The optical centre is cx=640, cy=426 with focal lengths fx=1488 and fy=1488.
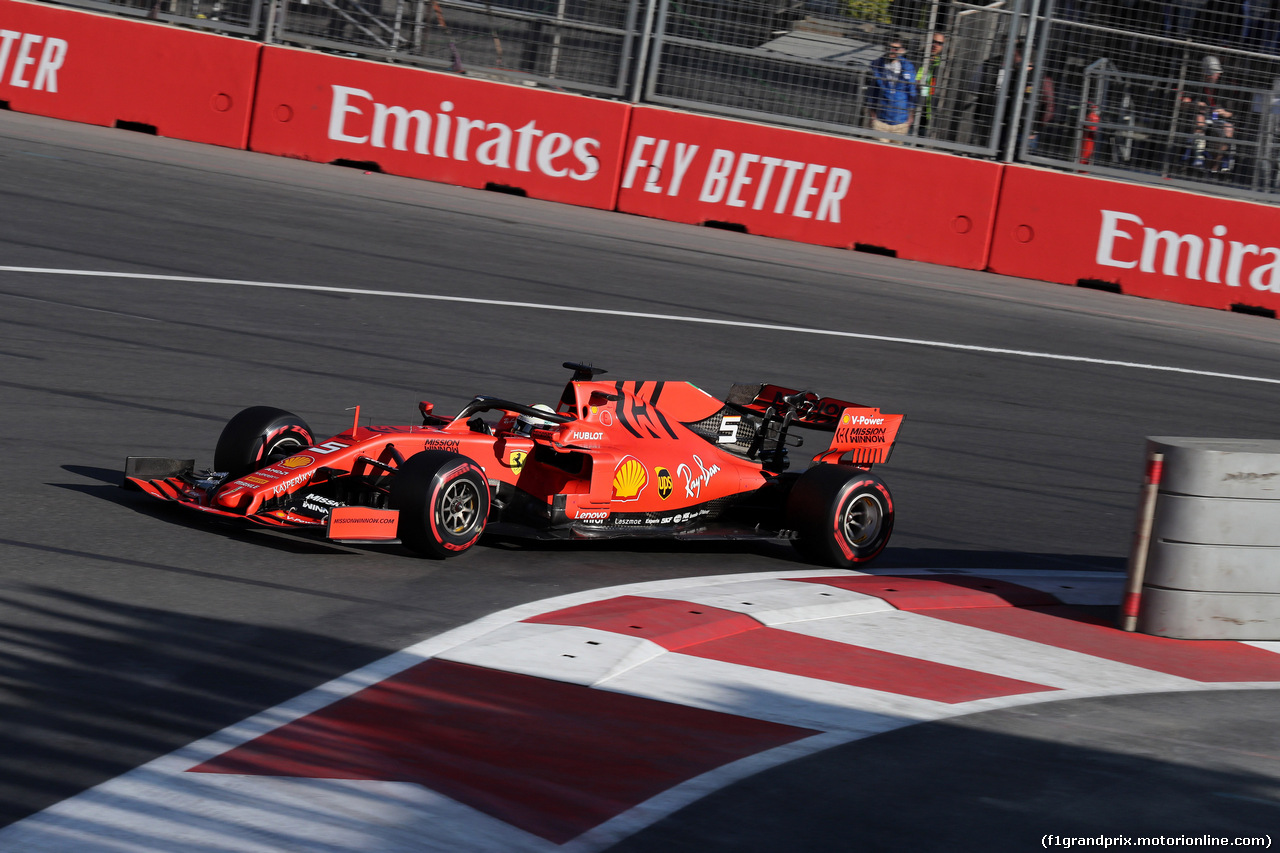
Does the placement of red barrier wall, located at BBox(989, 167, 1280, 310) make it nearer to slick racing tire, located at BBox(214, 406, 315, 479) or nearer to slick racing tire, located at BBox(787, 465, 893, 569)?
slick racing tire, located at BBox(787, 465, 893, 569)

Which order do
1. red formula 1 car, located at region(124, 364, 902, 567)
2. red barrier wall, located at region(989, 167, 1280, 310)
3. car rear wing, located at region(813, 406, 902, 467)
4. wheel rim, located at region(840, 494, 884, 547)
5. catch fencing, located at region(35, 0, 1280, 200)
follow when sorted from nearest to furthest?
red formula 1 car, located at region(124, 364, 902, 567) → wheel rim, located at region(840, 494, 884, 547) → car rear wing, located at region(813, 406, 902, 467) → red barrier wall, located at region(989, 167, 1280, 310) → catch fencing, located at region(35, 0, 1280, 200)

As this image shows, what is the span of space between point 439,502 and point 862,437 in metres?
2.37

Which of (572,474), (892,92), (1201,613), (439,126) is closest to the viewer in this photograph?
(1201,613)

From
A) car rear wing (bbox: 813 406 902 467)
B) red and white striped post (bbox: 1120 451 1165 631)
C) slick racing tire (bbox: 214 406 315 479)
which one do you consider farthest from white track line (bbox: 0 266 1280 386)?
red and white striped post (bbox: 1120 451 1165 631)

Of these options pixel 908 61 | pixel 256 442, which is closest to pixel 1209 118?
pixel 908 61

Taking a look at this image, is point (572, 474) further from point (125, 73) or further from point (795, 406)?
point (125, 73)

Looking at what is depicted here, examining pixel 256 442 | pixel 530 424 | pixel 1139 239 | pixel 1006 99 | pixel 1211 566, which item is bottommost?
pixel 256 442

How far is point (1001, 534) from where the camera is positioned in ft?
25.7

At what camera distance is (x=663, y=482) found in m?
6.77

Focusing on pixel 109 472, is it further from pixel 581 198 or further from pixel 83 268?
pixel 581 198

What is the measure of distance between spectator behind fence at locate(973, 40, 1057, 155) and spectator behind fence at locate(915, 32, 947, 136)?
48cm

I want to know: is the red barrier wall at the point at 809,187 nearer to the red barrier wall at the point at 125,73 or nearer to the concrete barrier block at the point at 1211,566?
the red barrier wall at the point at 125,73

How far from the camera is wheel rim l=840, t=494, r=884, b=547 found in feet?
23.1

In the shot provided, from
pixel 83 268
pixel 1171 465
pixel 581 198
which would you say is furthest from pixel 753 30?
pixel 1171 465
